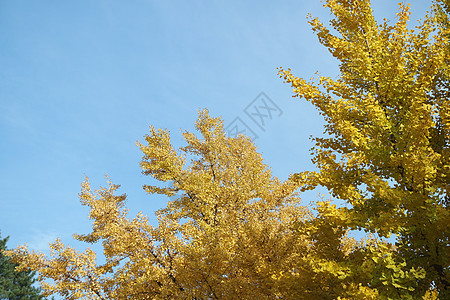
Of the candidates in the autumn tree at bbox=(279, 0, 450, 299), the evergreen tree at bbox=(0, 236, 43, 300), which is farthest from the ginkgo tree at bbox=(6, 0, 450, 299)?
the evergreen tree at bbox=(0, 236, 43, 300)

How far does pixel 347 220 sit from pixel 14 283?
105ft

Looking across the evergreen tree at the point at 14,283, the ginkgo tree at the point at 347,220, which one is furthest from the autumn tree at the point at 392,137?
the evergreen tree at the point at 14,283

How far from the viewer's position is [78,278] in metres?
12.6

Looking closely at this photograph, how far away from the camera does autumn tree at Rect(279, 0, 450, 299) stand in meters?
5.96

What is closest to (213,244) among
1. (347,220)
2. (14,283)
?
(347,220)

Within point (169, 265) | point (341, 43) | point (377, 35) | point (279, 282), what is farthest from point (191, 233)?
point (377, 35)

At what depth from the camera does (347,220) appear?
6188 mm

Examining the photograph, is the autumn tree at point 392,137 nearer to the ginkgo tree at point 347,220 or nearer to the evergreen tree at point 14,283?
the ginkgo tree at point 347,220

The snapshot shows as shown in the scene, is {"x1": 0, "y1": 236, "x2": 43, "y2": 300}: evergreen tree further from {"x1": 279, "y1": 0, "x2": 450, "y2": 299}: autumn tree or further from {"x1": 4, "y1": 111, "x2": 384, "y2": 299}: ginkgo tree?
{"x1": 279, "y1": 0, "x2": 450, "y2": 299}: autumn tree

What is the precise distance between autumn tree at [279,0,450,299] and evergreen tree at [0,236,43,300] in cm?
2893

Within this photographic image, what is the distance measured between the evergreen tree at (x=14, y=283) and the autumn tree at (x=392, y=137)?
28.9 m

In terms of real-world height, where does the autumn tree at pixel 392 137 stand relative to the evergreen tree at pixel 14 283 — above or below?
below

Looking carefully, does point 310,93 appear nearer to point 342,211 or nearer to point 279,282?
point 342,211

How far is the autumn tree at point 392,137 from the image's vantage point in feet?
19.6
